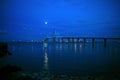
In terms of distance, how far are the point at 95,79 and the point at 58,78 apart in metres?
2.93

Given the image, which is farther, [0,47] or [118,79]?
[0,47]

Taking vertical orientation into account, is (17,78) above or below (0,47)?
below

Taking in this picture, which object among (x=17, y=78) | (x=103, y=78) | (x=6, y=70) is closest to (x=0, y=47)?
(x=6, y=70)

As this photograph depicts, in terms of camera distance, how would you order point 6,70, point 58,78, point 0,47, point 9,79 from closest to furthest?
point 9,79, point 58,78, point 6,70, point 0,47

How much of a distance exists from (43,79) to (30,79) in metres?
1.03

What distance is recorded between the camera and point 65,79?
16.2 m

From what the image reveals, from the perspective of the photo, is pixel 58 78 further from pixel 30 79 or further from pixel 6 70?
pixel 6 70

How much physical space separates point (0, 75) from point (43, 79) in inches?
142

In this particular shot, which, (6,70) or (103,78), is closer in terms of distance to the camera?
(103,78)

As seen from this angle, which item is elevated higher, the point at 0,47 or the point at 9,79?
the point at 0,47

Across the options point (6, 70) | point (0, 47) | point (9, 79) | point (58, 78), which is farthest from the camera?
point (0, 47)

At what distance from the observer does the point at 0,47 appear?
3547 centimetres

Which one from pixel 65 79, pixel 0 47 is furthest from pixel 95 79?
pixel 0 47

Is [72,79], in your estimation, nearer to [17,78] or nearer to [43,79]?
[43,79]
